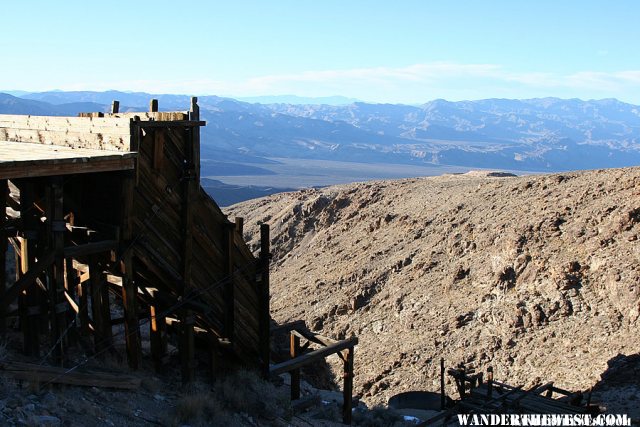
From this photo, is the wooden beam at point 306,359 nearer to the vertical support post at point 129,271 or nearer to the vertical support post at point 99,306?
the vertical support post at point 129,271

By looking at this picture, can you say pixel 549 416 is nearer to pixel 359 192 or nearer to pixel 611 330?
pixel 611 330

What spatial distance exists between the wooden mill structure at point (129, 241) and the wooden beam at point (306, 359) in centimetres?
6

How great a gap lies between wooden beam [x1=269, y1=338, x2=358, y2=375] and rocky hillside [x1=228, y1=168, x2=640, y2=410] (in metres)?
6.43

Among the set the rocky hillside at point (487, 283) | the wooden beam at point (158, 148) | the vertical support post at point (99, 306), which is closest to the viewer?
the wooden beam at point (158, 148)

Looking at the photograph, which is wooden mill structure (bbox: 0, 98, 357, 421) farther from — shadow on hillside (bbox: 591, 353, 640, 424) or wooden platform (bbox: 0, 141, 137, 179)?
shadow on hillside (bbox: 591, 353, 640, 424)

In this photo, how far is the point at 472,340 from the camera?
802 inches

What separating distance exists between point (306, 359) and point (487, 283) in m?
11.8

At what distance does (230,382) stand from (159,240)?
2777mm

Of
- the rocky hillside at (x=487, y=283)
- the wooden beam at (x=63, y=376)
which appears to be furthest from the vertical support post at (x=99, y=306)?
the rocky hillside at (x=487, y=283)

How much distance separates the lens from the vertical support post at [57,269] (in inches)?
346

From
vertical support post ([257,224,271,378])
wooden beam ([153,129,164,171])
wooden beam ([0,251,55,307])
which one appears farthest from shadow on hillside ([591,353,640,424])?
wooden beam ([0,251,55,307])

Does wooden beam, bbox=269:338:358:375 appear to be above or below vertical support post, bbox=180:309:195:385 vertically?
below

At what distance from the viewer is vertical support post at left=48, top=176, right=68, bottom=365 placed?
878cm

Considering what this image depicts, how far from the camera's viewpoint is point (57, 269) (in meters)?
9.11
